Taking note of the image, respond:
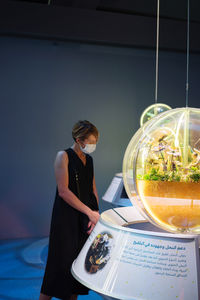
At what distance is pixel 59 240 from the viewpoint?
2607mm

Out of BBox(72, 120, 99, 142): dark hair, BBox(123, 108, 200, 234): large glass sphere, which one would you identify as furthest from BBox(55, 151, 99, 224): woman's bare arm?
BBox(123, 108, 200, 234): large glass sphere

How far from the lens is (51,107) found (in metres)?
6.38

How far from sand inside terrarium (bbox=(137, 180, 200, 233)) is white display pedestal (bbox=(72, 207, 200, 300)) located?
0.14 meters

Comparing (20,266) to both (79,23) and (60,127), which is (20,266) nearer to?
(60,127)

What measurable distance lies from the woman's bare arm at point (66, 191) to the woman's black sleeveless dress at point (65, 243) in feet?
0.16

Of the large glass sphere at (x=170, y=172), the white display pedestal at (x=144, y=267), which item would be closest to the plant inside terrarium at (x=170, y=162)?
the large glass sphere at (x=170, y=172)

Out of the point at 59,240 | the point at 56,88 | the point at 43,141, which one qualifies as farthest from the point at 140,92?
the point at 59,240

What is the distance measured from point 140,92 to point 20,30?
7.93 ft

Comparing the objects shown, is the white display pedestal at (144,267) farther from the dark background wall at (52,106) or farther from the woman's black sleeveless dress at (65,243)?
the dark background wall at (52,106)

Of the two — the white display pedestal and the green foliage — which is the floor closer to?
the white display pedestal

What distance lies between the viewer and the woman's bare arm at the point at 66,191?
8.57ft

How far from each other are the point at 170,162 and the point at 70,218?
1.41 m

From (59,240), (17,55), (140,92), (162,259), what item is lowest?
(59,240)

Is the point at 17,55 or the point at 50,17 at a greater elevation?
the point at 50,17
